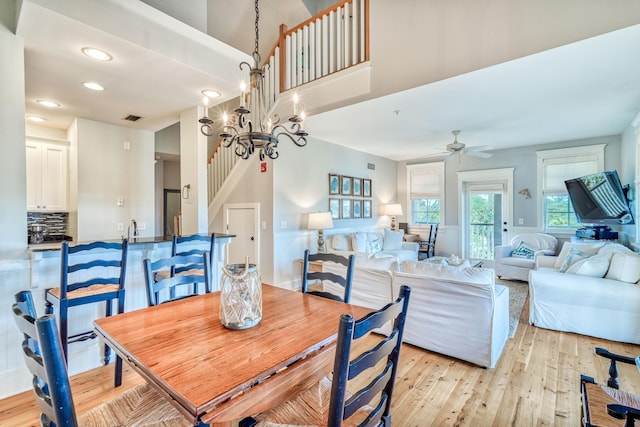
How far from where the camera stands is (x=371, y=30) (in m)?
3.62

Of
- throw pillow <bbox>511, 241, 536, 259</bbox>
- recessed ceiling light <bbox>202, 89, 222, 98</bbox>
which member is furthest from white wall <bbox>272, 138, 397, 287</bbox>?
throw pillow <bbox>511, 241, 536, 259</bbox>

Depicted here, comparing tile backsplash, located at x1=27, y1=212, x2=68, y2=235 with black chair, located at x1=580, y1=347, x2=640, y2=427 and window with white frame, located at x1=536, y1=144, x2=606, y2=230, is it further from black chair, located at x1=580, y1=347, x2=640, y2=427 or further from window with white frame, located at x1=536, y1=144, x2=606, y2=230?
window with white frame, located at x1=536, y1=144, x2=606, y2=230

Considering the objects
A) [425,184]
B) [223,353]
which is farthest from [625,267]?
[425,184]

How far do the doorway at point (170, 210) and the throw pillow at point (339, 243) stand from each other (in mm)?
3983

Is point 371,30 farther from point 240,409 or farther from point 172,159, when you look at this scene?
point 172,159

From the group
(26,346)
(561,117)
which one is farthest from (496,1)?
(26,346)

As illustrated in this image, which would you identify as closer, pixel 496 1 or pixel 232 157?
pixel 496 1

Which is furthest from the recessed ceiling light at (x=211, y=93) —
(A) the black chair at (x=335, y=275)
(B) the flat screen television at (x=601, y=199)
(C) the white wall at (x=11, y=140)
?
(B) the flat screen television at (x=601, y=199)

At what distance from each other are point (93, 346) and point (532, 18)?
4680 millimetres

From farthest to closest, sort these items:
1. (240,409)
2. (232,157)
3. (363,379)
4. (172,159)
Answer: (172,159) → (232,157) → (363,379) → (240,409)

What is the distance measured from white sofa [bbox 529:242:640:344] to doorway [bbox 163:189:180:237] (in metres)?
6.98

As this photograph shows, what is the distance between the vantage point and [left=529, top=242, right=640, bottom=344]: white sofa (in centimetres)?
299

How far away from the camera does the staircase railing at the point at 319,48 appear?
149 inches

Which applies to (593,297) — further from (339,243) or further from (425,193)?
(425,193)
